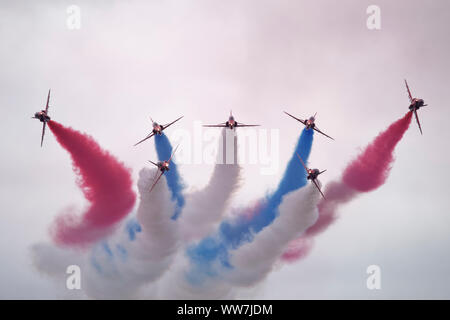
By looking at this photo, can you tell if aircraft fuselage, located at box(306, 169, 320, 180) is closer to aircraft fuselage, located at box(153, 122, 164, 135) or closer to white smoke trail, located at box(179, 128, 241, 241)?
white smoke trail, located at box(179, 128, 241, 241)

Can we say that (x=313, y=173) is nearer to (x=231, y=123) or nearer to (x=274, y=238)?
(x=231, y=123)

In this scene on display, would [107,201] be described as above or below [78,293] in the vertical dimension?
above

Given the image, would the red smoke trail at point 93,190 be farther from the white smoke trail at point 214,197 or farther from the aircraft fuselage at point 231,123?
the aircraft fuselage at point 231,123

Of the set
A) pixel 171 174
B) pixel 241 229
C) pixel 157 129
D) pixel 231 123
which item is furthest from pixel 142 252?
pixel 231 123
